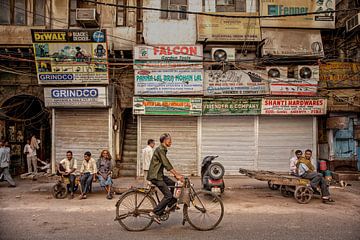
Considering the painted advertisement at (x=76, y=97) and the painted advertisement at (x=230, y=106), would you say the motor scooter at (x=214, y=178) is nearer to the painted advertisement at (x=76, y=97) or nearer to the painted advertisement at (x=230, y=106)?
the painted advertisement at (x=230, y=106)

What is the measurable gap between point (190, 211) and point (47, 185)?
7856 millimetres

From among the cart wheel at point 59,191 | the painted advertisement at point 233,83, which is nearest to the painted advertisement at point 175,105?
the painted advertisement at point 233,83

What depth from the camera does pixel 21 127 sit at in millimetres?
16875

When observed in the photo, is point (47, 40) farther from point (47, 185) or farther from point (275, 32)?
point (275, 32)

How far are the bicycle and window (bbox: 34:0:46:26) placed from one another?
12.1m

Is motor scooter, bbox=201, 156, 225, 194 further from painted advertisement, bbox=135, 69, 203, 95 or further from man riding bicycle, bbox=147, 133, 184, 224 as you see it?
painted advertisement, bbox=135, 69, 203, 95

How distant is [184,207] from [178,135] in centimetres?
Result: 840

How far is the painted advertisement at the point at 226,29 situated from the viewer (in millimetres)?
14666

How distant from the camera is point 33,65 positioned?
15.8m

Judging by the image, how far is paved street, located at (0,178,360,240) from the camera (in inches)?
252

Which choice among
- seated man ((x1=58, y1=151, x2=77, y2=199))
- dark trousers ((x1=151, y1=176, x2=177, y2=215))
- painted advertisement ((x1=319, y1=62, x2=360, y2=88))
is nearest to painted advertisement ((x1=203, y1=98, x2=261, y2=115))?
painted advertisement ((x1=319, y1=62, x2=360, y2=88))

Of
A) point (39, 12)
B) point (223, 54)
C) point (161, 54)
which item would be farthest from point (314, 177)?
point (39, 12)

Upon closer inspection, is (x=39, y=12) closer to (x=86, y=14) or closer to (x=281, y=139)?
(x=86, y=14)

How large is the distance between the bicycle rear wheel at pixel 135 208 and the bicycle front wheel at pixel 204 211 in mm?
775
